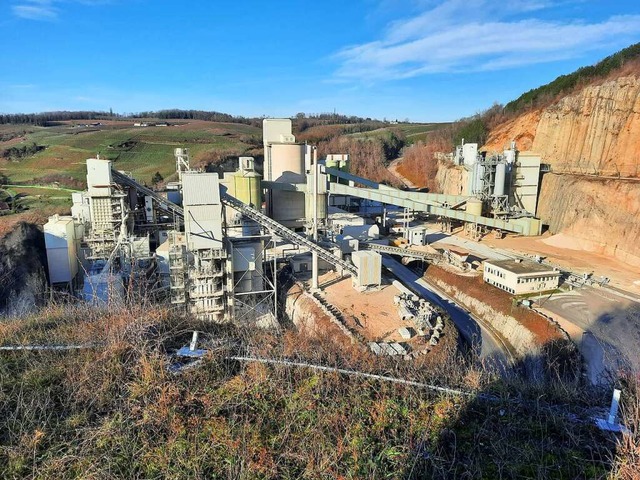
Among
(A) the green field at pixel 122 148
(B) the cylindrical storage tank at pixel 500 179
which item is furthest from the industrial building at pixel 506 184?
(A) the green field at pixel 122 148

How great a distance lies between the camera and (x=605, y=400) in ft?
20.9

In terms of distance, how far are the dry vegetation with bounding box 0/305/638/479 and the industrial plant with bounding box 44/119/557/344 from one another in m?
2.76

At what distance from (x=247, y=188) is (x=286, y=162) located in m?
4.53

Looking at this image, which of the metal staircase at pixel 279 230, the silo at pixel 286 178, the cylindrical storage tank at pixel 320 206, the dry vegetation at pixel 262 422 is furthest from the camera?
the silo at pixel 286 178

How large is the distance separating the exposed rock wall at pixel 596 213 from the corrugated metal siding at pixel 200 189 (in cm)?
2788

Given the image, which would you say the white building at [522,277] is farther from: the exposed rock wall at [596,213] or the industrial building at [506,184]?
the industrial building at [506,184]

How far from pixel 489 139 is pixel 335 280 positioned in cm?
3835

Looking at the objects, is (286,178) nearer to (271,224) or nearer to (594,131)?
(271,224)

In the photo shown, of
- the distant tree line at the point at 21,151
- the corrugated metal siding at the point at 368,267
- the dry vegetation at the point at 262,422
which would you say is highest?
the distant tree line at the point at 21,151

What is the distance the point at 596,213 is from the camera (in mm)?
31812

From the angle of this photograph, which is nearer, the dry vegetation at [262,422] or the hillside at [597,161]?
the dry vegetation at [262,422]

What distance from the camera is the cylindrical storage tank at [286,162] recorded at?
35094mm

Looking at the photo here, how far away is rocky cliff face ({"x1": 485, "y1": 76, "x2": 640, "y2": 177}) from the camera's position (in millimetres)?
32875

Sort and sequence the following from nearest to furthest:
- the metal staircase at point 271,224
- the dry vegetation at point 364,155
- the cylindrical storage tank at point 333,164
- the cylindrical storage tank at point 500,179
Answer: the metal staircase at point 271,224 < the cylindrical storage tank at point 500,179 < the cylindrical storage tank at point 333,164 < the dry vegetation at point 364,155
